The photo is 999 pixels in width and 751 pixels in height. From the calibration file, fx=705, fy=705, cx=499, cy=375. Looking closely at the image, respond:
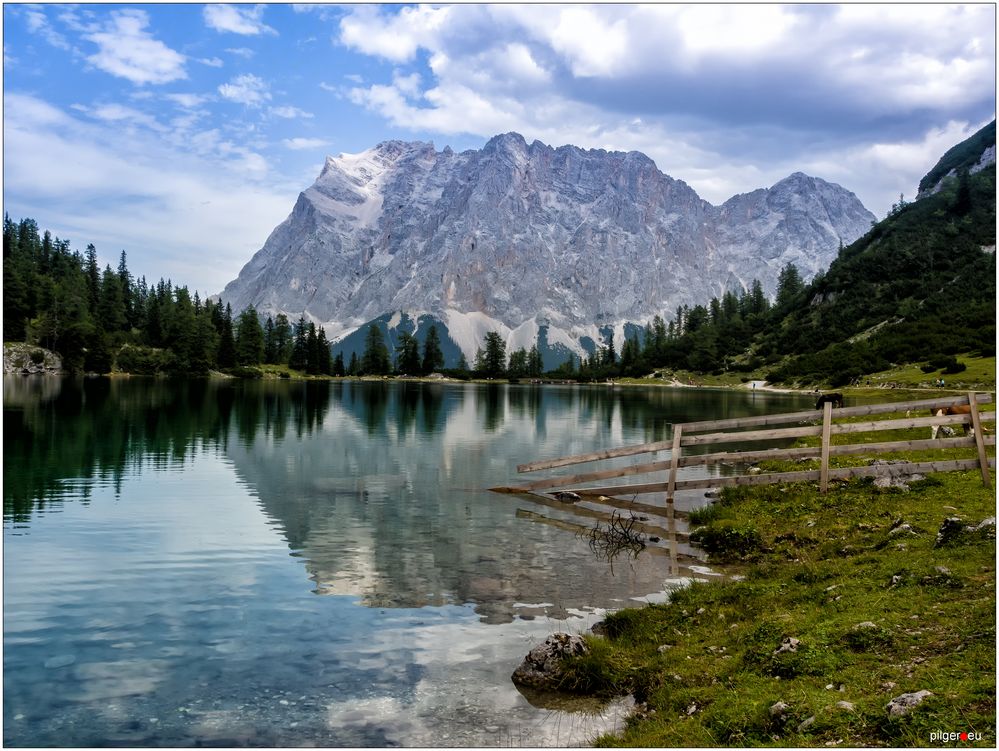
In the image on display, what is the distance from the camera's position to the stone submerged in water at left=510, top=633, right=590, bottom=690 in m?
12.1

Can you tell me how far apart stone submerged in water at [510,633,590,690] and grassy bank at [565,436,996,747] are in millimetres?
267

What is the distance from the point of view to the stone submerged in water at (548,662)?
39.9 ft

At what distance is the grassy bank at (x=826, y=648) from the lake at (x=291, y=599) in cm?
128

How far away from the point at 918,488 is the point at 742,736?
56.0ft

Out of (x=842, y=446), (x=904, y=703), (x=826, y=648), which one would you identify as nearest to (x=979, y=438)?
(x=842, y=446)

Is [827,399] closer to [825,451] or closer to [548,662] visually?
[825,451]

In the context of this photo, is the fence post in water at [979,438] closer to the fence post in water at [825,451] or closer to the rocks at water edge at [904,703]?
the fence post in water at [825,451]

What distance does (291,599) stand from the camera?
17281 millimetres

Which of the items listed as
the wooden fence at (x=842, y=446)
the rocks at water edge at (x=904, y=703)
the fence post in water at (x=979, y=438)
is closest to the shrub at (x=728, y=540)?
the wooden fence at (x=842, y=446)

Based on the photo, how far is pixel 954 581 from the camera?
12.5 meters

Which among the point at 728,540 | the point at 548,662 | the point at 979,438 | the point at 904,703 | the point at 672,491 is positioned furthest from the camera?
the point at 672,491

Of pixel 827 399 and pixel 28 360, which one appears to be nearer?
pixel 827 399

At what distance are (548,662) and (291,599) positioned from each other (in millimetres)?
7730

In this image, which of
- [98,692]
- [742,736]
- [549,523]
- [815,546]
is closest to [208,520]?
[549,523]
